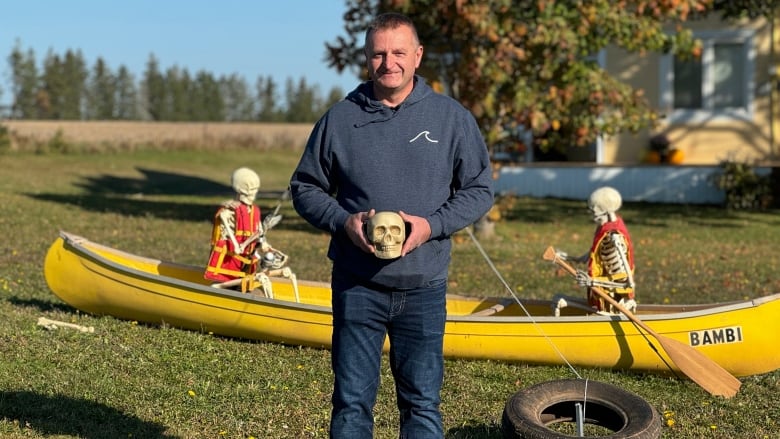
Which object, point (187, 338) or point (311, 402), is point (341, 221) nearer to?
point (311, 402)

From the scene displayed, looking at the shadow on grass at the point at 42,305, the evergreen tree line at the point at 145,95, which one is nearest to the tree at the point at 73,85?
the evergreen tree line at the point at 145,95

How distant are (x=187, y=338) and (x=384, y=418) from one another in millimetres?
2677

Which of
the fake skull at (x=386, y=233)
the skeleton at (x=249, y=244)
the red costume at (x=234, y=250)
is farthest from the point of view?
the red costume at (x=234, y=250)

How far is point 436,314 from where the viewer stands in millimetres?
4188

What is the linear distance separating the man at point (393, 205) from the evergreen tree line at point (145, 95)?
8397cm

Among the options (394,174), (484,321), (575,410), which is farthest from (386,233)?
(484,321)

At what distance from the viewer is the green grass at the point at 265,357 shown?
609 cm

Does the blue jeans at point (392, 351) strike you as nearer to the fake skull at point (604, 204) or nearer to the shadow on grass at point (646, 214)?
the fake skull at point (604, 204)

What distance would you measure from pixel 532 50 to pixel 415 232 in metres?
12.3

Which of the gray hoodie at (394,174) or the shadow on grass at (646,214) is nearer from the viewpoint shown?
the gray hoodie at (394,174)

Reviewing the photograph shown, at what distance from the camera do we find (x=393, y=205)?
4.03 meters

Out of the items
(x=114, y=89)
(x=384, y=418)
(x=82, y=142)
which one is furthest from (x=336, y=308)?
(x=114, y=89)

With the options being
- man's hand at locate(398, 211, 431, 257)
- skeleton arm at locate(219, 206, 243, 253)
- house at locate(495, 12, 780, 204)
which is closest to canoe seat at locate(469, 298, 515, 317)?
skeleton arm at locate(219, 206, 243, 253)

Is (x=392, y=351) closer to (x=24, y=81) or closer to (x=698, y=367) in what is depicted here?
(x=698, y=367)
